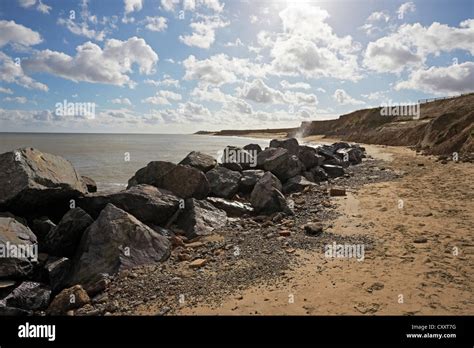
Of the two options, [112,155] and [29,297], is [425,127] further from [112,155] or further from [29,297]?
[29,297]

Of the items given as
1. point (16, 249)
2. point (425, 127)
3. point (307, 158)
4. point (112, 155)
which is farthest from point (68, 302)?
point (425, 127)

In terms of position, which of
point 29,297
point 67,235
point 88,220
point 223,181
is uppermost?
point 223,181

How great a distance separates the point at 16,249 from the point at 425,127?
48957mm

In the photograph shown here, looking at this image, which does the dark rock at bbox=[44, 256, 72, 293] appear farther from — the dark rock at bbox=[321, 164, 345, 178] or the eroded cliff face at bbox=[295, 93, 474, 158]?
the eroded cliff face at bbox=[295, 93, 474, 158]

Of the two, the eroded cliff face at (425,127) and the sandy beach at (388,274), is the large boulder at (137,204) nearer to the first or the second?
the sandy beach at (388,274)

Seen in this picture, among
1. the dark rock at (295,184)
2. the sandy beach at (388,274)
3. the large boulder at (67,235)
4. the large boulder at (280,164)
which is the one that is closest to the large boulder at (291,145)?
the large boulder at (280,164)

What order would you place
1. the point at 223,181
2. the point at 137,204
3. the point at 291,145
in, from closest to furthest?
the point at 137,204 < the point at 223,181 < the point at 291,145

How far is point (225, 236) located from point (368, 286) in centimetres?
431

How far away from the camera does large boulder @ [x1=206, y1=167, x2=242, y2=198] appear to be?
12.4 metres

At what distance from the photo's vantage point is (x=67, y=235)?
25.5 ft

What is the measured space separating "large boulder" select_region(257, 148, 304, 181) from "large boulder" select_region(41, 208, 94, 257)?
9.56m

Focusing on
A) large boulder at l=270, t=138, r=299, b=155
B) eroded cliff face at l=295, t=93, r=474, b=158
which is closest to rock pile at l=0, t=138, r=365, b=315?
large boulder at l=270, t=138, r=299, b=155
